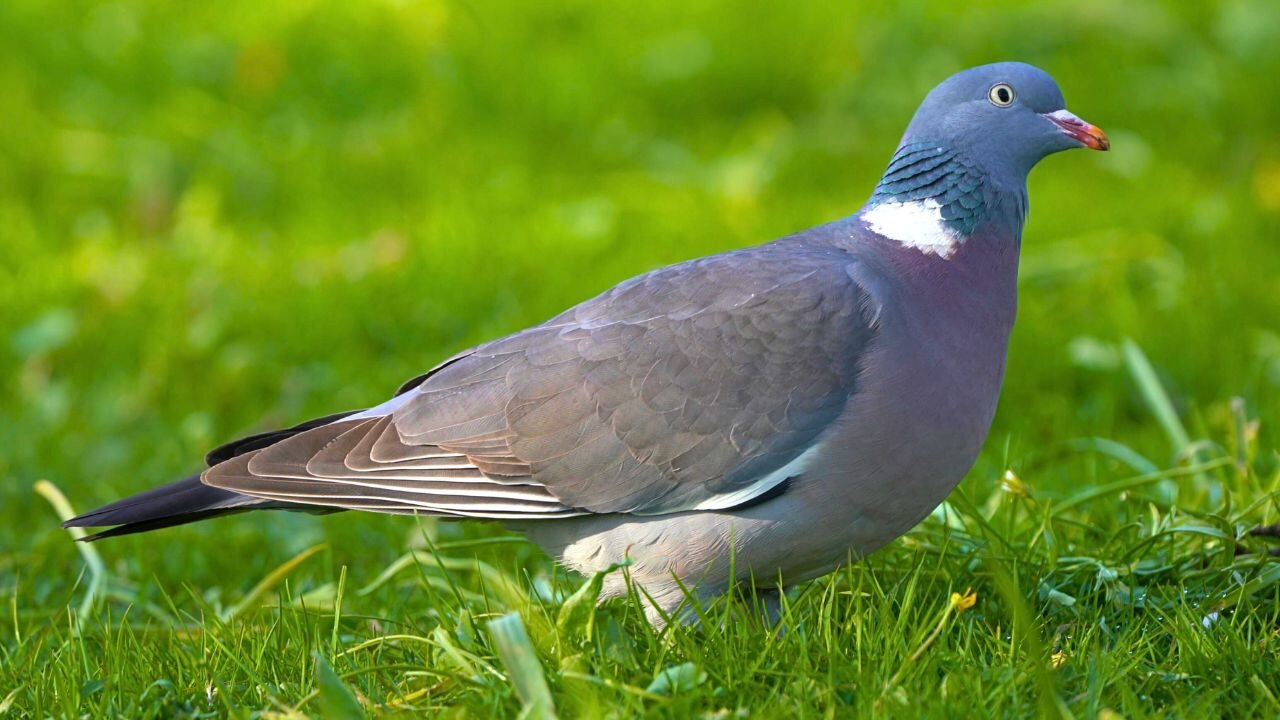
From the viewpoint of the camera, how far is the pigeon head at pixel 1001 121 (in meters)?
3.56

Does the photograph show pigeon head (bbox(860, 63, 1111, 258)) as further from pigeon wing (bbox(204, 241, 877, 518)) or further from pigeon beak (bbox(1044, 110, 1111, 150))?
pigeon wing (bbox(204, 241, 877, 518))

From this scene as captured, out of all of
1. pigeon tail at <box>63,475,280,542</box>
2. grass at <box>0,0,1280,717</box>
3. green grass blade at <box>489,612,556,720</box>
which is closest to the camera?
green grass blade at <box>489,612,556,720</box>

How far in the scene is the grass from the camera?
9.73 ft

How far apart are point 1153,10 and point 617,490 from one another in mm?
6594

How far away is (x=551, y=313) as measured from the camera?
20.8ft

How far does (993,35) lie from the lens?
341 inches

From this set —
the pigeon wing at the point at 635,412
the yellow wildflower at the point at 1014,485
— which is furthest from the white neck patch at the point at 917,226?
the yellow wildflower at the point at 1014,485

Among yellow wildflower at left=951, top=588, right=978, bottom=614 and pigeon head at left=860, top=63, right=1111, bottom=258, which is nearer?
yellow wildflower at left=951, top=588, right=978, bottom=614

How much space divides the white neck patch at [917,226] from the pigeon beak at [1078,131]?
1.30ft

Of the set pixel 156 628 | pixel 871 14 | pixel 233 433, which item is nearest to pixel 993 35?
pixel 871 14

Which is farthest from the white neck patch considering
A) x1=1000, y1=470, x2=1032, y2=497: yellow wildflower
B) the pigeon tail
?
the pigeon tail

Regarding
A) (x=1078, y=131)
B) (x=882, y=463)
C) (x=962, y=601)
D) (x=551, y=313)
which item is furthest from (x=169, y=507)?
(x=551, y=313)

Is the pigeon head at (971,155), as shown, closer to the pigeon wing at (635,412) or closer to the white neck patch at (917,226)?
Result: the white neck patch at (917,226)

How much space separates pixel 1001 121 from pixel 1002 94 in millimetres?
97
